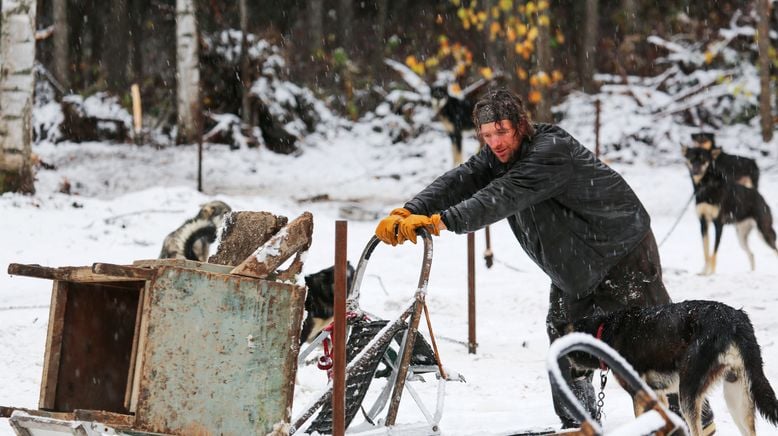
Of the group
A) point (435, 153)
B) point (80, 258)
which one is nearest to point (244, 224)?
point (80, 258)

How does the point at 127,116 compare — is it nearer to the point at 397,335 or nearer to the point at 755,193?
the point at 755,193

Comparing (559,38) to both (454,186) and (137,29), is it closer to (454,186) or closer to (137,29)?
(137,29)

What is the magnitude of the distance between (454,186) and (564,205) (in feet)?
1.76

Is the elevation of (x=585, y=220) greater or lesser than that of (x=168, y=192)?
lesser

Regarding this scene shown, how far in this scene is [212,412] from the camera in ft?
9.96

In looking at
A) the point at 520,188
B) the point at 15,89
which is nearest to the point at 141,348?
the point at 520,188

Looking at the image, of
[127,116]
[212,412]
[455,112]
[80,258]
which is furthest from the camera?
[127,116]

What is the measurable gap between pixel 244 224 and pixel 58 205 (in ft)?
25.5

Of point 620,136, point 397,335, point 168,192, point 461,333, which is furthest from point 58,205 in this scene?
point 620,136

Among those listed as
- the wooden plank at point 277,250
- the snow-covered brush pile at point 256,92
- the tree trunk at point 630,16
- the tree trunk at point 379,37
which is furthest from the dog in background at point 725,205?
the tree trunk at point 379,37

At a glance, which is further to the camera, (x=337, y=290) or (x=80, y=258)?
(x=80, y=258)

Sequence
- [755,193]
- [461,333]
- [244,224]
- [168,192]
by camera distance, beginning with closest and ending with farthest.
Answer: [244,224], [461,333], [755,193], [168,192]

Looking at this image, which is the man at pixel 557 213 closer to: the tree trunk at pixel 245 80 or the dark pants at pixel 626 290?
the dark pants at pixel 626 290

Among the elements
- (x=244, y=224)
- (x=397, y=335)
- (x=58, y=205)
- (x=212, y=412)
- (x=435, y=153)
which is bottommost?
(x=212, y=412)
